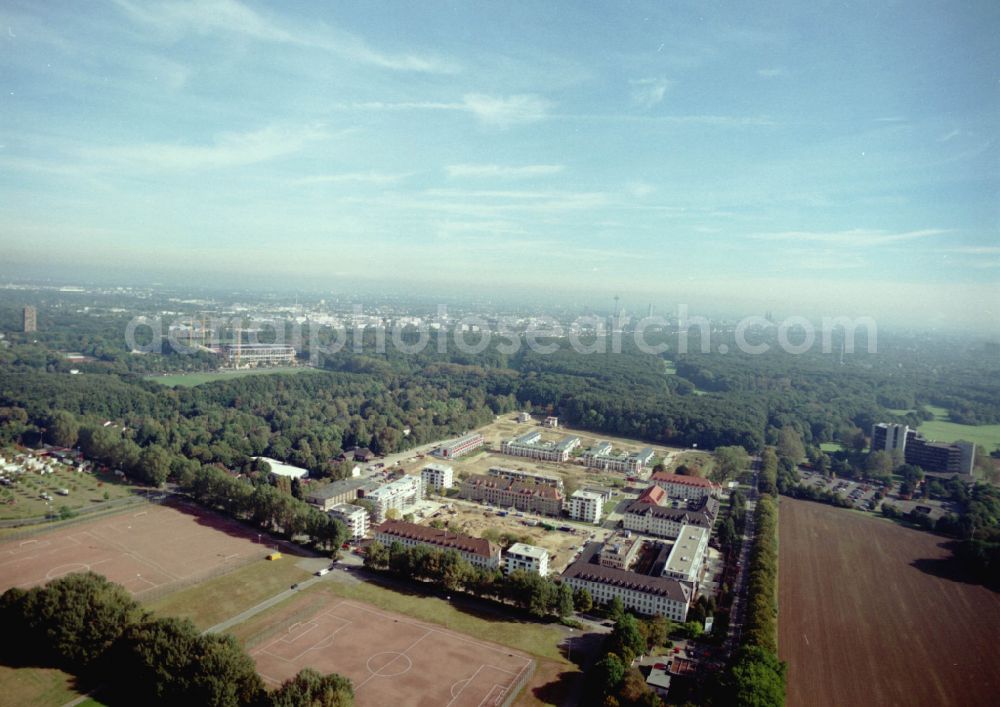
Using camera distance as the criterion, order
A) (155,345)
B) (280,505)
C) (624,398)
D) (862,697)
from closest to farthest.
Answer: (862,697), (280,505), (624,398), (155,345)

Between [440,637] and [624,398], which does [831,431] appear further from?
[440,637]

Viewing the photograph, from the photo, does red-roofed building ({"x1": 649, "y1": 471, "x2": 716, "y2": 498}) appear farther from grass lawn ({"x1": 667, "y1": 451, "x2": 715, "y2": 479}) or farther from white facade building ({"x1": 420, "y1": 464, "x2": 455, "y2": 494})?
white facade building ({"x1": 420, "y1": 464, "x2": 455, "y2": 494})

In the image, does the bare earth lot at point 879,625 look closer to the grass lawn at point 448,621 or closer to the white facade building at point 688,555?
the white facade building at point 688,555

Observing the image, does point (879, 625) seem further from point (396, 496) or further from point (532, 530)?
point (396, 496)

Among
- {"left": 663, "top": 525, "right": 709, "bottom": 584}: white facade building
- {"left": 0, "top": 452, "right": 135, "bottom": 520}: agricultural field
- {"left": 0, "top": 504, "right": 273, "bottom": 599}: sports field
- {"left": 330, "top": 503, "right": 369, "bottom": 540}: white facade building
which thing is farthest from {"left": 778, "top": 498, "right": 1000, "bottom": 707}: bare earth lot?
{"left": 0, "top": 452, "right": 135, "bottom": 520}: agricultural field

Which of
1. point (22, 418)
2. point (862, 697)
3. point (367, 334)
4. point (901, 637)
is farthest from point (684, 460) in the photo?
point (367, 334)

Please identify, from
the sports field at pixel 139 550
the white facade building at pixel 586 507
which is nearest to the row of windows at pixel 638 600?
the white facade building at pixel 586 507
